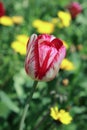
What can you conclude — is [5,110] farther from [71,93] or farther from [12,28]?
[12,28]

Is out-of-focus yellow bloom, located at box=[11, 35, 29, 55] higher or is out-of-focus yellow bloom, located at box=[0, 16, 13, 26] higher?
out-of-focus yellow bloom, located at box=[0, 16, 13, 26]

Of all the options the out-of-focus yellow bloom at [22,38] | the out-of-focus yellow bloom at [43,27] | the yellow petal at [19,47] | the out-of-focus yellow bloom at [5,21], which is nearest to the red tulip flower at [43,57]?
the yellow petal at [19,47]

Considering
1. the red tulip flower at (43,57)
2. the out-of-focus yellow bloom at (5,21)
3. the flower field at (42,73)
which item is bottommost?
the flower field at (42,73)

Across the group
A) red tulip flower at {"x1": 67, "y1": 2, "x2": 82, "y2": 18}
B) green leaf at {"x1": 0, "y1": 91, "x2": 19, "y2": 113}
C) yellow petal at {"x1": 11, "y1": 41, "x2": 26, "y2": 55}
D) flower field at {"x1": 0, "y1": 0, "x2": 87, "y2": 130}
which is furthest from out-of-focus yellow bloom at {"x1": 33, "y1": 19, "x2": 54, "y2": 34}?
green leaf at {"x1": 0, "y1": 91, "x2": 19, "y2": 113}

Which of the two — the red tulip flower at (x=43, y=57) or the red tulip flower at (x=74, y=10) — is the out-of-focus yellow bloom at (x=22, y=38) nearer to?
the red tulip flower at (x=74, y=10)

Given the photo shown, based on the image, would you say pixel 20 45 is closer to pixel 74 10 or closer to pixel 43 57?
pixel 74 10

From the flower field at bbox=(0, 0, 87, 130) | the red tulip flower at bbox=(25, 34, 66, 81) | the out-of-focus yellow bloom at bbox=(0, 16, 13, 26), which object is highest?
the red tulip flower at bbox=(25, 34, 66, 81)

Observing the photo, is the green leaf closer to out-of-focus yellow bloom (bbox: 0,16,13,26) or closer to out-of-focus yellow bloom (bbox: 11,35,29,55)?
out-of-focus yellow bloom (bbox: 11,35,29,55)

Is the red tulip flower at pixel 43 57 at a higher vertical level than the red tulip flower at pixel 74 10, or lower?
higher

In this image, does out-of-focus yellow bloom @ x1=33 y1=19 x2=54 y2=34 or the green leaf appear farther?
out-of-focus yellow bloom @ x1=33 y1=19 x2=54 y2=34
